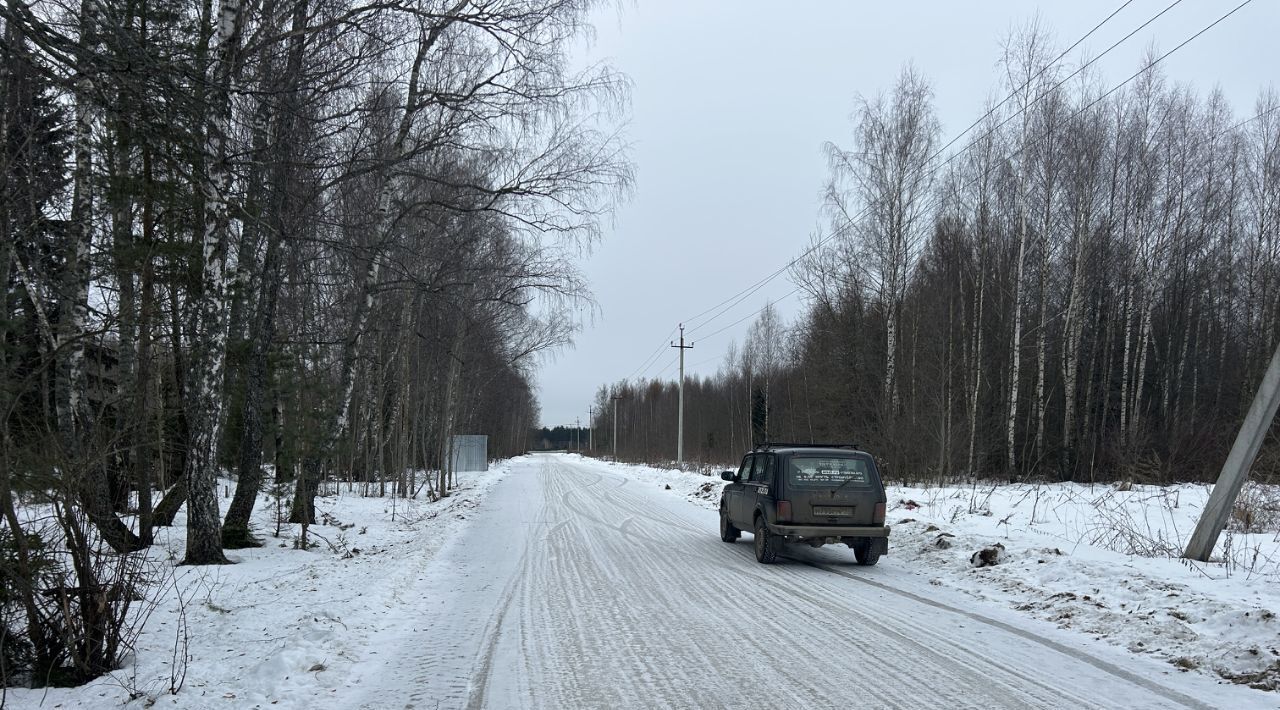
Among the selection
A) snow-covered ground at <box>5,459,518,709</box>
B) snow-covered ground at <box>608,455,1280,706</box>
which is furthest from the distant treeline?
snow-covered ground at <box>5,459,518,709</box>

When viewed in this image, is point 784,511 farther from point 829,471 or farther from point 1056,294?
point 1056,294

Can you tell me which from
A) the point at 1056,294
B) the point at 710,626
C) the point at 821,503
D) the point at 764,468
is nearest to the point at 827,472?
the point at 821,503

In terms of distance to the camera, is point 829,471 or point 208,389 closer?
point 208,389

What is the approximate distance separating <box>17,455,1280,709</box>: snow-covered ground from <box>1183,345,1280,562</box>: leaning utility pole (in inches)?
13.9

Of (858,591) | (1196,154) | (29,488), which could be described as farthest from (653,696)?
(1196,154)

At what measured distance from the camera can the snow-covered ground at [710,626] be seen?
5.18 meters

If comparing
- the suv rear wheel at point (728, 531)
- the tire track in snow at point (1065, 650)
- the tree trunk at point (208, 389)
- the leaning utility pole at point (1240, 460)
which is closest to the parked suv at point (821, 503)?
the tire track in snow at point (1065, 650)

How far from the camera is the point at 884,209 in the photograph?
27.9m

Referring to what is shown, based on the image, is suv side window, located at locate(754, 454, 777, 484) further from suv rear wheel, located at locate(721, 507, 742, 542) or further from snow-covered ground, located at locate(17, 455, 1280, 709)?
suv rear wheel, located at locate(721, 507, 742, 542)

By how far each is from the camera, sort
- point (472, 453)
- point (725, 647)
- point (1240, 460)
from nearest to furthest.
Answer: point (725, 647), point (1240, 460), point (472, 453)

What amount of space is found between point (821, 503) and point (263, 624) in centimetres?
746

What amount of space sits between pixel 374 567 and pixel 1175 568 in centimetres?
1001

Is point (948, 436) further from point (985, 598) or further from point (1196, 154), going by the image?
point (1196, 154)

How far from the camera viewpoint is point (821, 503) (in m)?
11.1
